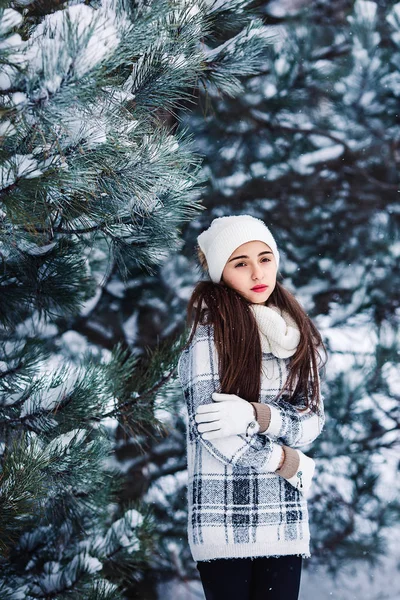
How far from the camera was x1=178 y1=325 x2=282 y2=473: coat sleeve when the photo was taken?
1325 mm

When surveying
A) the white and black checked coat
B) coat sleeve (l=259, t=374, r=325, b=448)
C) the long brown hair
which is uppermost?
the long brown hair

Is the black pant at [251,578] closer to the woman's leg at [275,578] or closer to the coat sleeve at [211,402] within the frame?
the woman's leg at [275,578]

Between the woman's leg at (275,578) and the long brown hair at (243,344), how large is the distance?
0.32 metres

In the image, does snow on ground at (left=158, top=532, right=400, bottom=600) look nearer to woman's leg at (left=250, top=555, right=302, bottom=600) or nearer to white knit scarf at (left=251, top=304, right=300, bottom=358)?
woman's leg at (left=250, top=555, right=302, bottom=600)

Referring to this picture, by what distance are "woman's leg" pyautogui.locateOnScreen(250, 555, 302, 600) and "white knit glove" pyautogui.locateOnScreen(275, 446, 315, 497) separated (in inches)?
5.7

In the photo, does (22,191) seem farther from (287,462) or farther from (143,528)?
(143,528)

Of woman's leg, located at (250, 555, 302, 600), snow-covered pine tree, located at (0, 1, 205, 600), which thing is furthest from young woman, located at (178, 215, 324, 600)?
snow-covered pine tree, located at (0, 1, 205, 600)

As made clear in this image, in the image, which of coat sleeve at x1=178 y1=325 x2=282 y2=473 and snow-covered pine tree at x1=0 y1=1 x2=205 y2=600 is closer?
snow-covered pine tree at x1=0 y1=1 x2=205 y2=600

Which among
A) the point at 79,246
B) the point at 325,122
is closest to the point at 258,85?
the point at 325,122

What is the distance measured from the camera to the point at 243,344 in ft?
4.62

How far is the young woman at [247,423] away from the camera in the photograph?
1.33m

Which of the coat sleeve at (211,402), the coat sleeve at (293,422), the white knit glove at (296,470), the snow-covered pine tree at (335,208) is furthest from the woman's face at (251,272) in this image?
the snow-covered pine tree at (335,208)

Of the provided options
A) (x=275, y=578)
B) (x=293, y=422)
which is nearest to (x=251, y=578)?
(x=275, y=578)

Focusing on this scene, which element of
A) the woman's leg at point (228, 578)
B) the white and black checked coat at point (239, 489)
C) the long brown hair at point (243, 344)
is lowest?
the woman's leg at point (228, 578)
